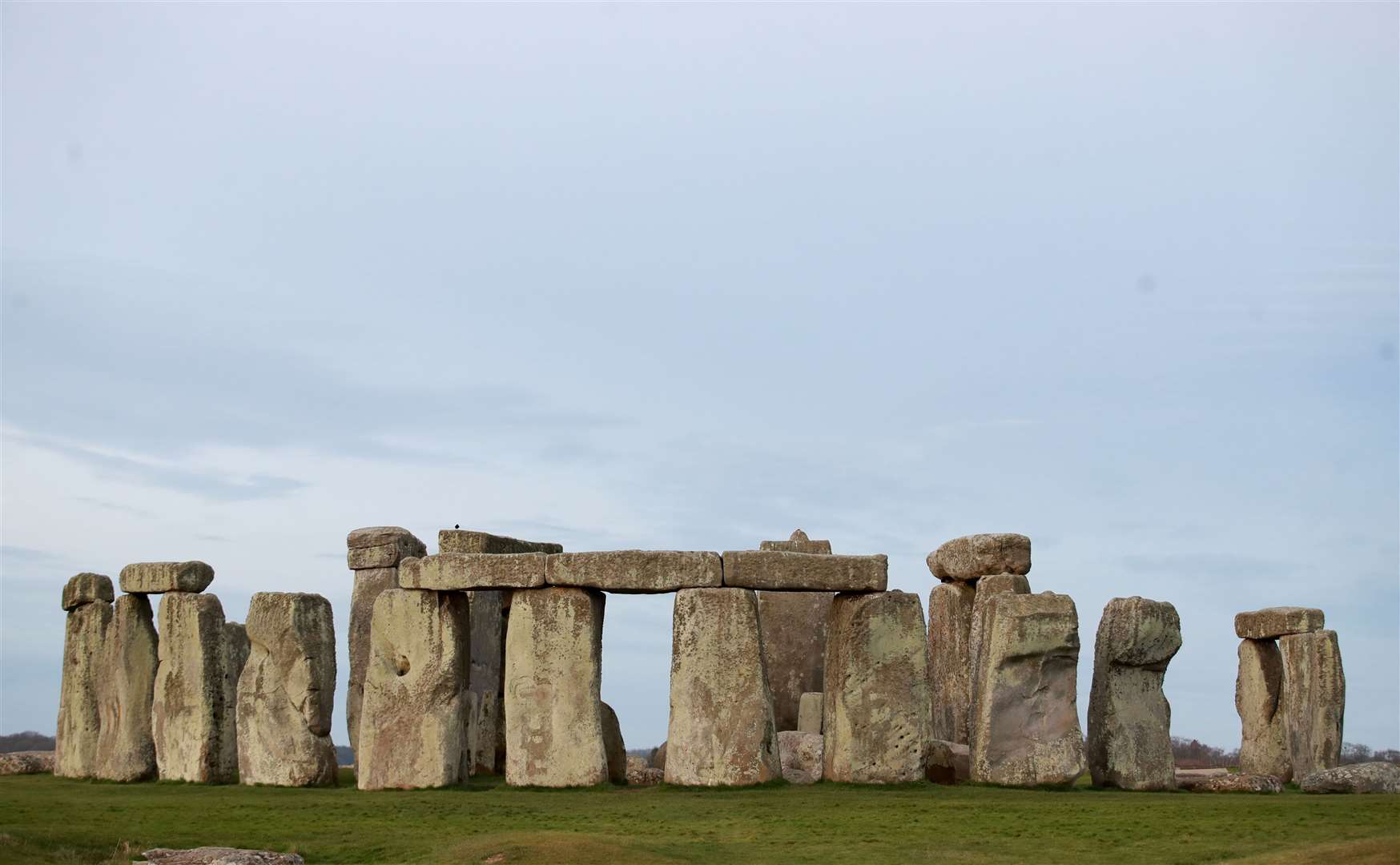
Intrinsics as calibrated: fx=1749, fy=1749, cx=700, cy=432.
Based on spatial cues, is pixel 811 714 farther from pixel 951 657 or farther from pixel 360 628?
pixel 360 628

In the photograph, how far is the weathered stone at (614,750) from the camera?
802 inches

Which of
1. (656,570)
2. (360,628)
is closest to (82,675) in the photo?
(360,628)

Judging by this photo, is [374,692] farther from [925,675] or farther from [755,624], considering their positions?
[925,675]

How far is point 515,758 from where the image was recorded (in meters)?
19.5

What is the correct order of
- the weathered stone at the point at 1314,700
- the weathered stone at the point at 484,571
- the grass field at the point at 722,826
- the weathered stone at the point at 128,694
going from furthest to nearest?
the weathered stone at the point at 1314,700, the weathered stone at the point at 128,694, the weathered stone at the point at 484,571, the grass field at the point at 722,826

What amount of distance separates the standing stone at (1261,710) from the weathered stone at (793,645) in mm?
6016

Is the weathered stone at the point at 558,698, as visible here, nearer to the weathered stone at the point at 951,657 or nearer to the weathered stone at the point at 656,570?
the weathered stone at the point at 656,570

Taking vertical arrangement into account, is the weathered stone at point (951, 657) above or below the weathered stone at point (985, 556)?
below

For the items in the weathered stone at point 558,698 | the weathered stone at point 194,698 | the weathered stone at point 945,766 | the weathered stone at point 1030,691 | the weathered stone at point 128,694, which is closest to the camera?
the weathered stone at point 1030,691

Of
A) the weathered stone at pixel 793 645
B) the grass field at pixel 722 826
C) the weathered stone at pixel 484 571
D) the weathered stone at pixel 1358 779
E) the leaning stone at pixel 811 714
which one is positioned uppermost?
the weathered stone at pixel 484 571

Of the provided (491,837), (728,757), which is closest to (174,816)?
(491,837)

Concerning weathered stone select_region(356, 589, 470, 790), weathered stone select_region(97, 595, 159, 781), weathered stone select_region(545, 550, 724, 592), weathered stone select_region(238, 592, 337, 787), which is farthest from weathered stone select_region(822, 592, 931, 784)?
weathered stone select_region(97, 595, 159, 781)

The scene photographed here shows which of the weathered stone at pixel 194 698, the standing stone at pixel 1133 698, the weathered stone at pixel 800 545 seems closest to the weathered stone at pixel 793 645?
the weathered stone at pixel 800 545

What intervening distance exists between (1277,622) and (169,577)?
1456cm
